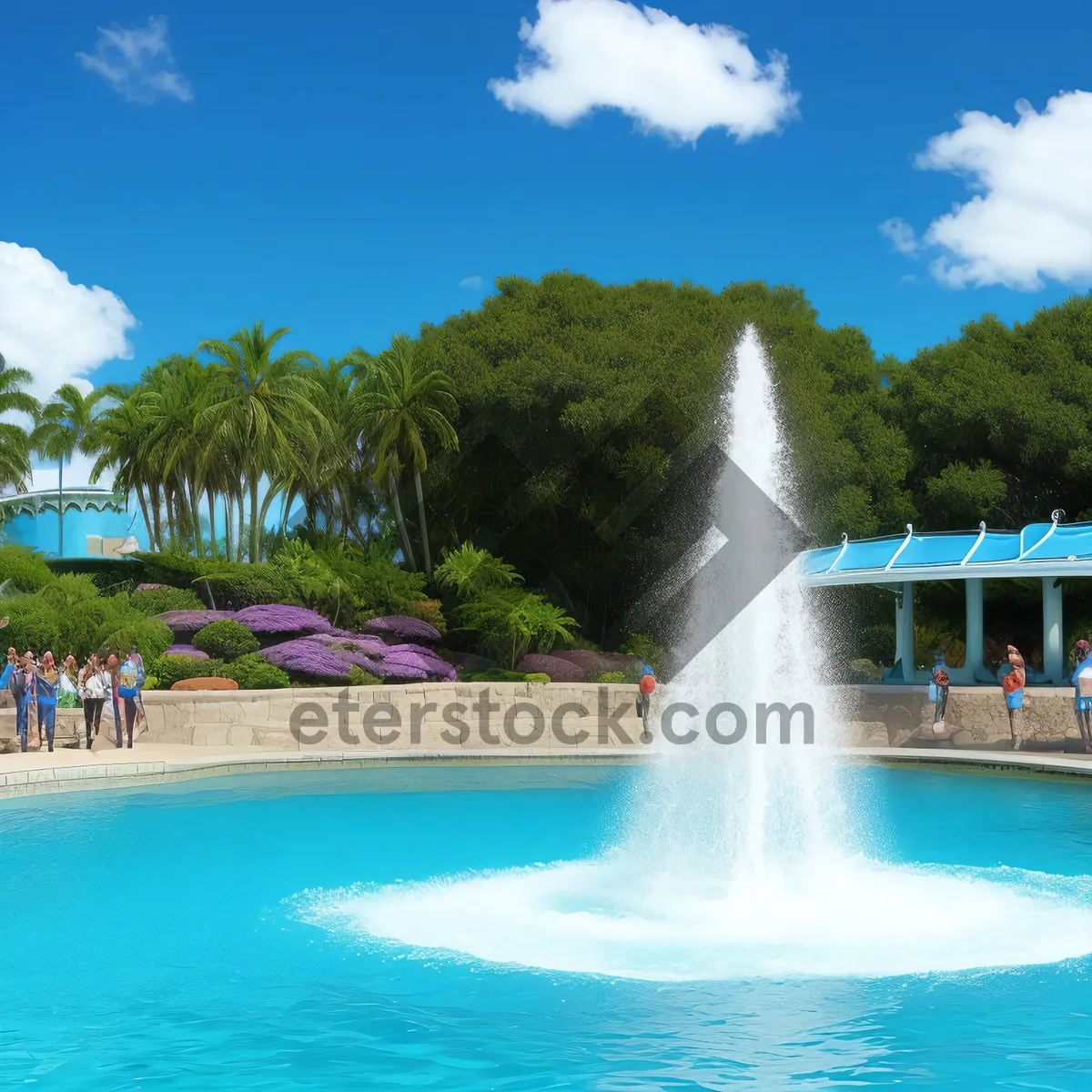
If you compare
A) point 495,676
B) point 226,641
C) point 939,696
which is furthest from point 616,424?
point 939,696

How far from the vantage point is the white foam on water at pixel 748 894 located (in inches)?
335

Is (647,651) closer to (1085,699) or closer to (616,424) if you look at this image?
(616,424)

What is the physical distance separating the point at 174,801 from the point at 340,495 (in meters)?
24.1

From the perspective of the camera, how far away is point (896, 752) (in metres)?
19.0

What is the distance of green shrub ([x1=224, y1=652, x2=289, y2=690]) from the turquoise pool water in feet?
34.8

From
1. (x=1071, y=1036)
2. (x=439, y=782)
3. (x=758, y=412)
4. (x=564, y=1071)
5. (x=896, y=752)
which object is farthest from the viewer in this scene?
(x=896, y=752)

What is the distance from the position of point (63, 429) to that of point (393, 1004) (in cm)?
6078

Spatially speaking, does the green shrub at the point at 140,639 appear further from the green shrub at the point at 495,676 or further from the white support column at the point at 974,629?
the white support column at the point at 974,629

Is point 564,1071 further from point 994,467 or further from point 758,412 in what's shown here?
point 994,467

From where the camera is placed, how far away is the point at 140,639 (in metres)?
24.9

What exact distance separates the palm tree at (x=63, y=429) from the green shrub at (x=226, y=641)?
3663cm

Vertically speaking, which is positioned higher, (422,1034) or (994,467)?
(994,467)

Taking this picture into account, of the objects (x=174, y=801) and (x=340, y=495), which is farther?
(x=340, y=495)

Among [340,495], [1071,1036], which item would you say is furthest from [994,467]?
[1071,1036]
